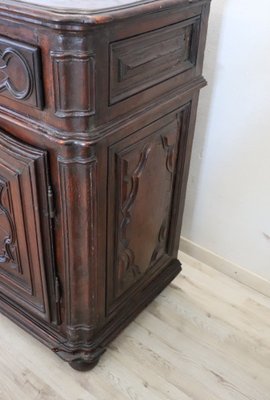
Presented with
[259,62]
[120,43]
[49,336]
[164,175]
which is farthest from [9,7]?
[49,336]

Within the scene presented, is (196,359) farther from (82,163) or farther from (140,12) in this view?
(140,12)

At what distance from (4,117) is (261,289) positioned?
1.05 meters

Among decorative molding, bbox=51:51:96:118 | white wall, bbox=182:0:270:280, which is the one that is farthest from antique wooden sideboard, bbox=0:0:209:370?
white wall, bbox=182:0:270:280

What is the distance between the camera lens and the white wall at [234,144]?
1.19 metres

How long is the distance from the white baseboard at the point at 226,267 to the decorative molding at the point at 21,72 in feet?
3.17

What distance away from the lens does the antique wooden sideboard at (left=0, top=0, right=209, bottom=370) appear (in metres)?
0.76

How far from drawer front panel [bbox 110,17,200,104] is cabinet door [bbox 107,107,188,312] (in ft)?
0.36

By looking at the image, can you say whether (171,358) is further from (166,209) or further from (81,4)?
(81,4)

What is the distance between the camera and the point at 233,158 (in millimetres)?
1363

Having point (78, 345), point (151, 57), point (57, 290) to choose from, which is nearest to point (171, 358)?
point (78, 345)

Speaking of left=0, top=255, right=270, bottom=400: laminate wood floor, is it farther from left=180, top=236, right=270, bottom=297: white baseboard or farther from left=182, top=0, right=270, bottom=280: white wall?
left=182, top=0, right=270, bottom=280: white wall

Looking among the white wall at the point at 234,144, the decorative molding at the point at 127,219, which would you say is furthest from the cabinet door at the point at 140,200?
the white wall at the point at 234,144

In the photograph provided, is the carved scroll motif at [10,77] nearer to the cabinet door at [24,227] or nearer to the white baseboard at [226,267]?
the cabinet door at [24,227]

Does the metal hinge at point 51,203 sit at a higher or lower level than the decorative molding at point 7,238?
higher
